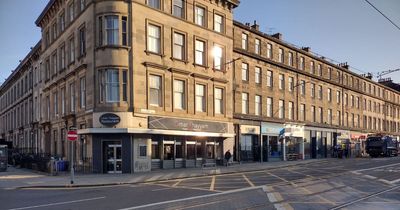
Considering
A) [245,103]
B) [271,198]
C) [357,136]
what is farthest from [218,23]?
[357,136]

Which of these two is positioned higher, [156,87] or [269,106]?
[156,87]

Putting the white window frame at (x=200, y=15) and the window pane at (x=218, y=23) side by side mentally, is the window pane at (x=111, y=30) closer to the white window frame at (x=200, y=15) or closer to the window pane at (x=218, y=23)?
the white window frame at (x=200, y=15)

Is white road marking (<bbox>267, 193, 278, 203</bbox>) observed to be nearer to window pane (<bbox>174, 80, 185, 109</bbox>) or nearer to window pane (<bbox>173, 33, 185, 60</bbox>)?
window pane (<bbox>174, 80, 185, 109</bbox>)

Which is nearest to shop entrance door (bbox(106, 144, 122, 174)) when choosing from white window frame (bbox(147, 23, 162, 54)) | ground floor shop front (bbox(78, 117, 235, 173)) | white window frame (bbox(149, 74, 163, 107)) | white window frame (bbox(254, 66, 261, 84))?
ground floor shop front (bbox(78, 117, 235, 173))

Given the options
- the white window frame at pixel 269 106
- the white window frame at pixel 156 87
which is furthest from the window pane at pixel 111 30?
the white window frame at pixel 269 106

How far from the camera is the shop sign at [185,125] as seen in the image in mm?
29297

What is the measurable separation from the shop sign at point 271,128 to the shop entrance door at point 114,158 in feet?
60.2

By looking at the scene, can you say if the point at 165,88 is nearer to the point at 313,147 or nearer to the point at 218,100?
the point at 218,100

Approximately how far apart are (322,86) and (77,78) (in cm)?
3504

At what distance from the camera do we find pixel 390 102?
79562 mm

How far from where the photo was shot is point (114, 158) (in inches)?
1102

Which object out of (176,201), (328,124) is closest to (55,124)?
(176,201)

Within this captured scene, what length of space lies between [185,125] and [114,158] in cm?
639

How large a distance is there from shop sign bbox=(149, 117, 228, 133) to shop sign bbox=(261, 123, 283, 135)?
7482 millimetres
